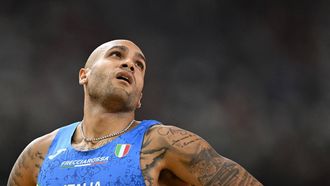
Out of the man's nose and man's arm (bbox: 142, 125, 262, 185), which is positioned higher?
the man's nose

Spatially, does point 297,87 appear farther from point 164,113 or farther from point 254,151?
point 164,113

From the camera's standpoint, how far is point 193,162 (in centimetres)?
248

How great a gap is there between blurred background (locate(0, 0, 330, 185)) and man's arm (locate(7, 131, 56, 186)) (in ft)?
11.9

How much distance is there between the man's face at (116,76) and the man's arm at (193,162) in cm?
37

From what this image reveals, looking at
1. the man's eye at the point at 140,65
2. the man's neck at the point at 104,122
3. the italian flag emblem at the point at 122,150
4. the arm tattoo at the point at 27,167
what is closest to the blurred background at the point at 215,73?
the arm tattoo at the point at 27,167

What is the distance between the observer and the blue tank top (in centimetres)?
251

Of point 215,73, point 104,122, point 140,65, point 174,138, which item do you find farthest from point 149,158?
point 215,73

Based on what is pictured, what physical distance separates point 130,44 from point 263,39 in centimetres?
409

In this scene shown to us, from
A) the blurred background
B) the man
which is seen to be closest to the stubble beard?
the man

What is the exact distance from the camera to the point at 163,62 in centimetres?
698

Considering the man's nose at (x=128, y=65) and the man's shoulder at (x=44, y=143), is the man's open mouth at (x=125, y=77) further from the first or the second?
the man's shoulder at (x=44, y=143)

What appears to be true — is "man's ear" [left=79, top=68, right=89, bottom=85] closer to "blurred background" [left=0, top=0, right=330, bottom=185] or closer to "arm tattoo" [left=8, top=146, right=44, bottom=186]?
"arm tattoo" [left=8, top=146, right=44, bottom=186]

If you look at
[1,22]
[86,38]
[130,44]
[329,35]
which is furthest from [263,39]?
[130,44]

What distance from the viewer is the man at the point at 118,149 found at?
249 cm
